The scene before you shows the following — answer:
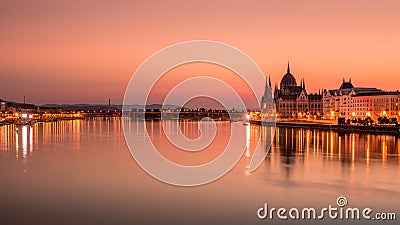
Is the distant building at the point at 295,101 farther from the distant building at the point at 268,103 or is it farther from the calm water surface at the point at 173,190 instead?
the calm water surface at the point at 173,190

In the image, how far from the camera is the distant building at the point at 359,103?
78500 millimetres

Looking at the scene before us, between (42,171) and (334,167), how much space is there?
1237 cm

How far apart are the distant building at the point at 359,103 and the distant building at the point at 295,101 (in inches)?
198

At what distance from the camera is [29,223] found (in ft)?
42.2

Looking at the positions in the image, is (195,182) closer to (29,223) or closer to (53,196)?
(53,196)

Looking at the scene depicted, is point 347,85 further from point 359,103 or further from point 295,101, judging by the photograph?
point 295,101

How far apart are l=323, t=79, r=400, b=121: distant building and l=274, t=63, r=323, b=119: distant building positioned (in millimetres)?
5028

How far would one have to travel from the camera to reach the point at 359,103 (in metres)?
86.2

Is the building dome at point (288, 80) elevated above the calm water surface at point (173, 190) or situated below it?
above

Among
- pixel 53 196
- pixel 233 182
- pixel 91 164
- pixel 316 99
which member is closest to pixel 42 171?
pixel 91 164

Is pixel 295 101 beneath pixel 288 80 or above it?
beneath

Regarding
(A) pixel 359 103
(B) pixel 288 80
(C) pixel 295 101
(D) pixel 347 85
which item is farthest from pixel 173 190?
(B) pixel 288 80

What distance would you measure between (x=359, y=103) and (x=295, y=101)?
30053mm

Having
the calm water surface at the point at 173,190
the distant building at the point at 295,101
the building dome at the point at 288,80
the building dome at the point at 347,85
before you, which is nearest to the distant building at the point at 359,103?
the building dome at the point at 347,85
